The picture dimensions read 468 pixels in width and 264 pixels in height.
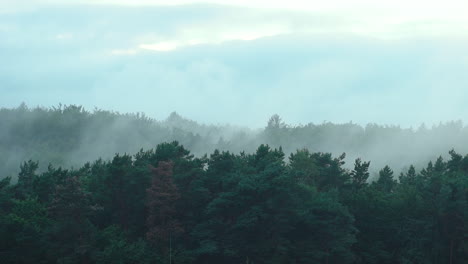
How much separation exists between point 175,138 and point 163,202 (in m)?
105

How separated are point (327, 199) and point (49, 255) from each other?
16669 mm

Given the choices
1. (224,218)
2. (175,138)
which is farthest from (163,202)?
(175,138)

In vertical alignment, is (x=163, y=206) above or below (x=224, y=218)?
above

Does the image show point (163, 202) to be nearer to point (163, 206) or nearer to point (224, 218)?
point (163, 206)

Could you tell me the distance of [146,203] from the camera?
4247cm

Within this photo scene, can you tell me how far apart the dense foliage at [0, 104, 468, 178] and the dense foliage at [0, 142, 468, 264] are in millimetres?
84795

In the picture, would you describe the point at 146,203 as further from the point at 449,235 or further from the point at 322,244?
the point at 449,235

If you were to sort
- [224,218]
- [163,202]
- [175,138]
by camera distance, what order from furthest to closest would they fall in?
[175,138] < [224,218] < [163,202]

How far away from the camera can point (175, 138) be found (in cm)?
14650

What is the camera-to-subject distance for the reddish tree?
137 ft

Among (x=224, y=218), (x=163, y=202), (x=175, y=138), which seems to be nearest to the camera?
(x=163, y=202)

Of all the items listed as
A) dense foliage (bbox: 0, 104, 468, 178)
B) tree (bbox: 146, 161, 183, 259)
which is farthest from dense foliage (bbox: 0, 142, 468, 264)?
dense foliage (bbox: 0, 104, 468, 178)

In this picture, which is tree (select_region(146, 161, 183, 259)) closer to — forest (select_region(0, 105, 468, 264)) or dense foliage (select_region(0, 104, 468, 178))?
forest (select_region(0, 105, 468, 264))

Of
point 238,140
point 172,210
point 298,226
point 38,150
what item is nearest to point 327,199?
point 298,226
